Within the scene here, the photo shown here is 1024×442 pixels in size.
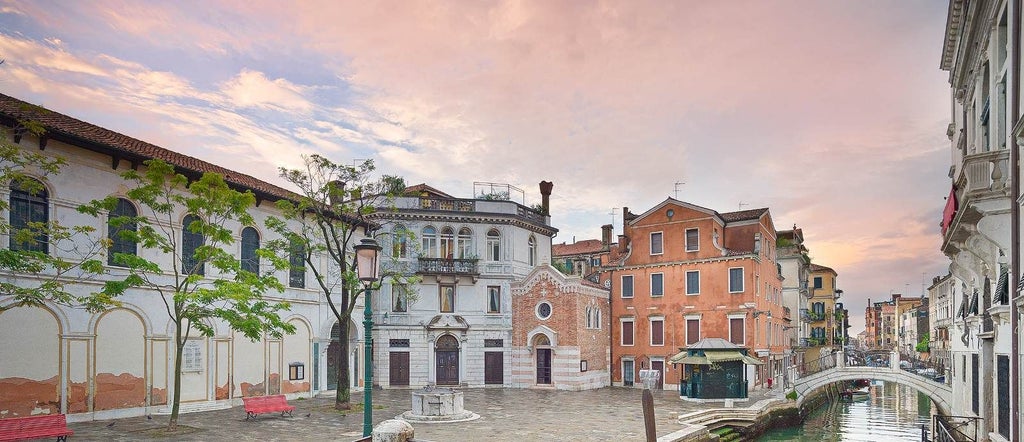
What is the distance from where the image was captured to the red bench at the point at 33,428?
14820 millimetres

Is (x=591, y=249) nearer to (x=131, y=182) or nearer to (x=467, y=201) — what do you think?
(x=467, y=201)

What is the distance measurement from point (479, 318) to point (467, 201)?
19.0 feet

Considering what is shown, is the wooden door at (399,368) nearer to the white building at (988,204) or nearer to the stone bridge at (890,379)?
the stone bridge at (890,379)

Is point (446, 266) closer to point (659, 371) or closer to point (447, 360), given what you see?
point (447, 360)

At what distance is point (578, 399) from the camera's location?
29891mm

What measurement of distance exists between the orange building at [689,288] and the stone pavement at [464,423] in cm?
498

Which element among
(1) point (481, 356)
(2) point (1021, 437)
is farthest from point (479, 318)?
(2) point (1021, 437)

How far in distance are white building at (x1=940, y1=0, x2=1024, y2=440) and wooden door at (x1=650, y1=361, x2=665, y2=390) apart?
1689 cm

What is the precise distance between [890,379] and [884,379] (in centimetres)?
25

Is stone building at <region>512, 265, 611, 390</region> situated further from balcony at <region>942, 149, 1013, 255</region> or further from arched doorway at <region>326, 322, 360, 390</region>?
balcony at <region>942, 149, 1013, 255</region>

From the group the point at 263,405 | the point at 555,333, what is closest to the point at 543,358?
the point at 555,333

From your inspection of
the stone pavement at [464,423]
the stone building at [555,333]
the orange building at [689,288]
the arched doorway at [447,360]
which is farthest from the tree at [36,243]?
the orange building at [689,288]

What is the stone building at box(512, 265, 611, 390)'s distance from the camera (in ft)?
112

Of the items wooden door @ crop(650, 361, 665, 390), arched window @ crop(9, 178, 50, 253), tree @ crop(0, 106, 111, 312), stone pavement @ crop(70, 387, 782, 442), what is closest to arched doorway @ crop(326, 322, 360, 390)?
stone pavement @ crop(70, 387, 782, 442)
